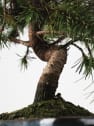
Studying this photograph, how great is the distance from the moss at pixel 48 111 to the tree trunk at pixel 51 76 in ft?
0.12

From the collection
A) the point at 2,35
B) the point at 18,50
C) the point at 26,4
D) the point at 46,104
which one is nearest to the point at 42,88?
the point at 46,104

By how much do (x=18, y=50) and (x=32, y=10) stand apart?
1138 millimetres

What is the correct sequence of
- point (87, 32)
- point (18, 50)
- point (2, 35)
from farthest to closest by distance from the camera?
point (18, 50) < point (2, 35) < point (87, 32)

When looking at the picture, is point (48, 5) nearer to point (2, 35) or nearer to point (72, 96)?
point (2, 35)

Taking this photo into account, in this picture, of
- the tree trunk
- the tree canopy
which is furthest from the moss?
the tree canopy

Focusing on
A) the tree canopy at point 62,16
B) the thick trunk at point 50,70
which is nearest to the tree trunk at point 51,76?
the thick trunk at point 50,70

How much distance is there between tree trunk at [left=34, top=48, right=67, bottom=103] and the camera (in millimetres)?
874

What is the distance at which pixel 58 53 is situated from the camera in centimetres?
87

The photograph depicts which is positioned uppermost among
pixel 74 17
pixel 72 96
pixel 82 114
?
pixel 74 17

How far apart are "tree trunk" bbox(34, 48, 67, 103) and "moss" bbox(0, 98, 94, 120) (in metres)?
0.04

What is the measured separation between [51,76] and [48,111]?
0.12 m

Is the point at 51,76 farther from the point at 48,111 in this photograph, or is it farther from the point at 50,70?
the point at 48,111

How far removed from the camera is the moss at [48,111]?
786 millimetres

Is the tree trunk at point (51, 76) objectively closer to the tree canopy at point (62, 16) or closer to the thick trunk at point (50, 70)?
the thick trunk at point (50, 70)
